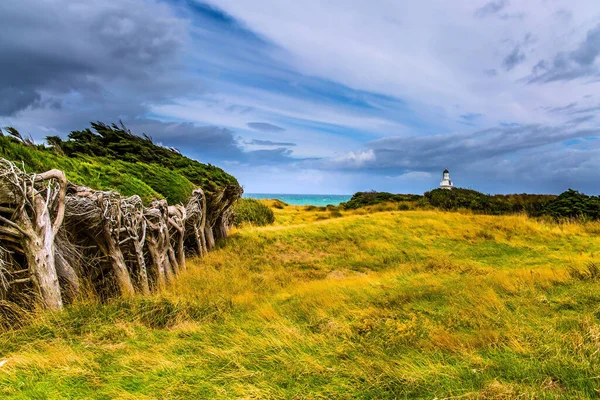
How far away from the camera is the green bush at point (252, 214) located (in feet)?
78.1

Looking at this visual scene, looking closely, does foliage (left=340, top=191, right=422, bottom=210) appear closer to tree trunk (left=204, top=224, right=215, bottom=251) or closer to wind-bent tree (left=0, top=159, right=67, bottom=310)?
tree trunk (left=204, top=224, right=215, bottom=251)

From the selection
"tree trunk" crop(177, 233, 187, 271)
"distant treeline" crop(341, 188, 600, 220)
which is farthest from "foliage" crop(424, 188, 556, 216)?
"tree trunk" crop(177, 233, 187, 271)

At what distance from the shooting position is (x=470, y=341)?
15.2ft

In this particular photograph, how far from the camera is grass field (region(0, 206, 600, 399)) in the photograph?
3.65 metres

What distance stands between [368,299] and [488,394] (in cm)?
394

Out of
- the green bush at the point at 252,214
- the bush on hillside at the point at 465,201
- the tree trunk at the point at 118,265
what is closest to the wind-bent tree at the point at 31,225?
the tree trunk at the point at 118,265

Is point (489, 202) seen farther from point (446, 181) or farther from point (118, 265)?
point (118, 265)

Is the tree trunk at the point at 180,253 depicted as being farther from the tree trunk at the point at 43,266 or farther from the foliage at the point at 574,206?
the foliage at the point at 574,206

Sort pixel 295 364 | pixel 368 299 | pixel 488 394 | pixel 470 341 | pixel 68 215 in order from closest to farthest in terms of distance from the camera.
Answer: pixel 488 394
pixel 295 364
pixel 470 341
pixel 68 215
pixel 368 299

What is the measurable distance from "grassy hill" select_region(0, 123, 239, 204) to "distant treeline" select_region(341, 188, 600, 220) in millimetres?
19338

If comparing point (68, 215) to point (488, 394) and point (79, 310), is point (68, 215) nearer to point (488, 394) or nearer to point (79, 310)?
point (79, 310)

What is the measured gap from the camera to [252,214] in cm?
2477

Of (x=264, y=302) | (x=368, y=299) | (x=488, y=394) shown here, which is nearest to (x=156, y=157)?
(x=264, y=302)

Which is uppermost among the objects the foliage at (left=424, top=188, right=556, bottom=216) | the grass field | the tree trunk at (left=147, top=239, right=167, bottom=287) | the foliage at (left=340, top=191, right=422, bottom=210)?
the foliage at (left=340, top=191, right=422, bottom=210)
